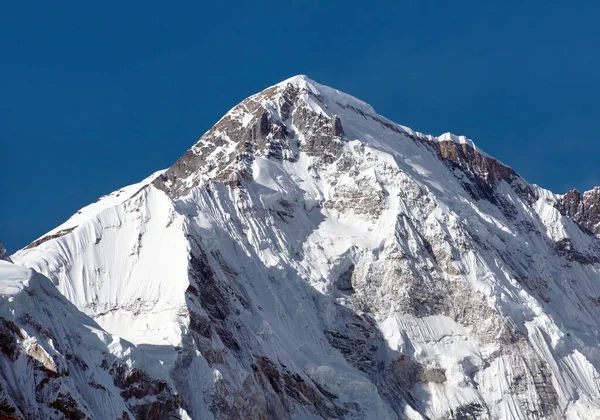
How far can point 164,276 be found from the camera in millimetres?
196000

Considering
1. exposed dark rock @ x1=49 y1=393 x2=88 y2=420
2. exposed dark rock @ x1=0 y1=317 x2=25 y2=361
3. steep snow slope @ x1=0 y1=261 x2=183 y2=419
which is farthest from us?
exposed dark rock @ x1=49 y1=393 x2=88 y2=420

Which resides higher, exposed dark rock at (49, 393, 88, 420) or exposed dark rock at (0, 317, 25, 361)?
exposed dark rock at (0, 317, 25, 361)

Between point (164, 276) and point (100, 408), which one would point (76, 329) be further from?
point (164, 276)

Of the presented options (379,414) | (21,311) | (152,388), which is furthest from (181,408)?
(379,414)

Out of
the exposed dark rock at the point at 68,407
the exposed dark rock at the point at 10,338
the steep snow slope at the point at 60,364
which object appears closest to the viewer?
the steep snow slope at the point at 60,364

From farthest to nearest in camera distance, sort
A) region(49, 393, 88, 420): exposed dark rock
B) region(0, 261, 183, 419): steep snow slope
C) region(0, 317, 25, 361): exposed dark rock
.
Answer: region(49, 393, 88, 420): exposed dark rock < region(0, 317, 25, 361): exposed dark rock < region(0, 261, 183, 419): steep snow slope

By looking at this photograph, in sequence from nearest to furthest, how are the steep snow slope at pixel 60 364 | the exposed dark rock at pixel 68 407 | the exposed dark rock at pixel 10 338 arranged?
the steep snow slope at pixel 60 364
the exposed dark rock at pixel 10 338
the exposed dark rock at pixel 68 407

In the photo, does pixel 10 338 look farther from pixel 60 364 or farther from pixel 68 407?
pixel 68 407

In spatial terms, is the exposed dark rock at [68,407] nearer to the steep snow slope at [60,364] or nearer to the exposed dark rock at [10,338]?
the steep snow slope at [60,364]

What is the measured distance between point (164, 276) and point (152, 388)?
34.2m

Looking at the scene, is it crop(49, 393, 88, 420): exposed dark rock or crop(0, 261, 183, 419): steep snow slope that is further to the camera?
crop(49, 393, 88, 420): exposed dark rock

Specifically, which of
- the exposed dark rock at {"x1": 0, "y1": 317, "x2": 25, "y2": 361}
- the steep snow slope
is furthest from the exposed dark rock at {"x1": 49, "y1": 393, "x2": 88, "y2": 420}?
the exposed dark rock at {"x1": 0, "y1": 317, "x2": 25, "y2": 361}

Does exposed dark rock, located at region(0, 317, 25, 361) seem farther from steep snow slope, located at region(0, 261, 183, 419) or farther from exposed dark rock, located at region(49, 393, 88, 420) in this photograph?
exposed dark rock, located at region(49, 393, 88, 420)

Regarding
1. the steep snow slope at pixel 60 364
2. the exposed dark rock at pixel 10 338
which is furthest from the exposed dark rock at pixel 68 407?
the exposed dark rock at pixel 10 338
